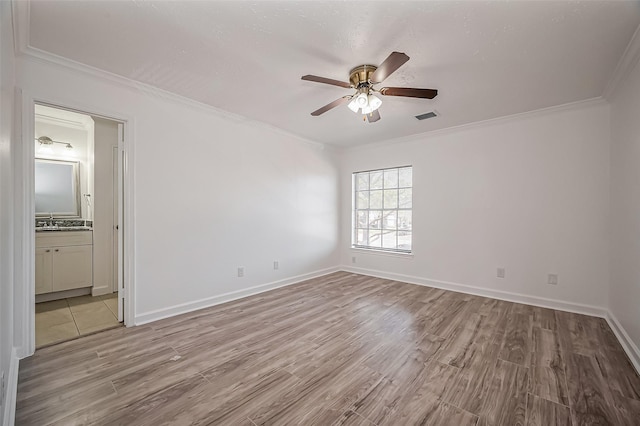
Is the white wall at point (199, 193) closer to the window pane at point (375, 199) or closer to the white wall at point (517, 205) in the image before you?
the window pane at point (375, 199)

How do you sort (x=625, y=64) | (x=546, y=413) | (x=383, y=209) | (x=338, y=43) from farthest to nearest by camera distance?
(x=383, y=209)
(x=625, y=64)
(x=338, y=43)
(x=546, y=413)

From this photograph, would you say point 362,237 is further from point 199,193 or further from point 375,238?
point 199,193

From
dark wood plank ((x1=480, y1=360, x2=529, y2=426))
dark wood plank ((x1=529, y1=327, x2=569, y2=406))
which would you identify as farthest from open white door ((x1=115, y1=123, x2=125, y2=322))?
dark wood plank ((x1=529, y1=327, x2=569, y2=406))

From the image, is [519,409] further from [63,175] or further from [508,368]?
[63,175]

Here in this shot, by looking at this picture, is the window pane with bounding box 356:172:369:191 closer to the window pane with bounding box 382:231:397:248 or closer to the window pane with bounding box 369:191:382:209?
the window pane with bounding box 369:191:382:209

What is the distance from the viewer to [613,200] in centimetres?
290

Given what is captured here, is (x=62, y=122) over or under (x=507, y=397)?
over

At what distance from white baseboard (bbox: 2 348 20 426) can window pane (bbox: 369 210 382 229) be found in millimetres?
4771

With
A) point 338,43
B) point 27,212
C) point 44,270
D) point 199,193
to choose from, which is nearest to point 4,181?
point 27,212

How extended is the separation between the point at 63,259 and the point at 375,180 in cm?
509

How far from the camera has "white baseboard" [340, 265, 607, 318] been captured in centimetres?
316

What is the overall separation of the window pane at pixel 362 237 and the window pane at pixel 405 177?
3.99 feet

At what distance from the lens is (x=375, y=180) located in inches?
207

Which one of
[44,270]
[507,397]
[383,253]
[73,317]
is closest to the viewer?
[507,397]
